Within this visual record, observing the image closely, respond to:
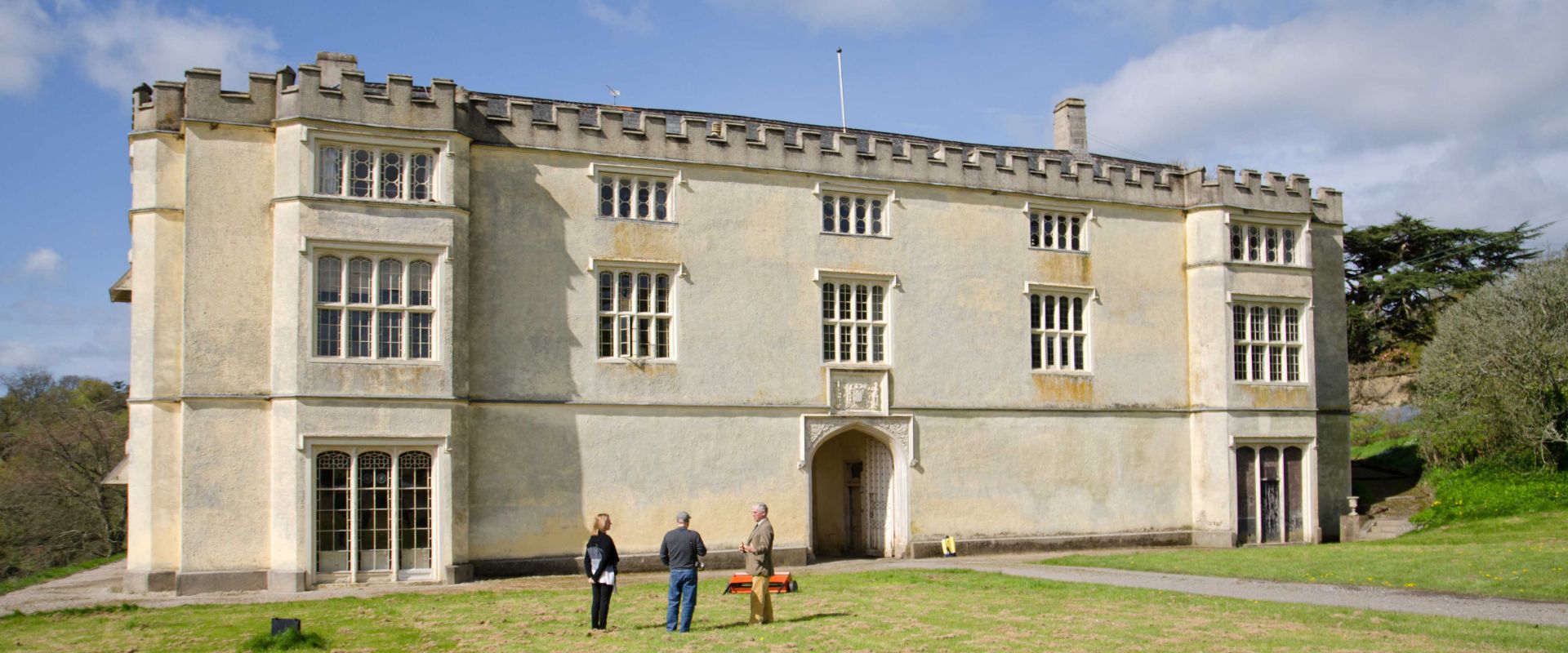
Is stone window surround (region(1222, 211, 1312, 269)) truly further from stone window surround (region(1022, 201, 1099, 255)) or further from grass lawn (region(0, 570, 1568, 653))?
grass lawn (region(0, 570, 1568, 653))

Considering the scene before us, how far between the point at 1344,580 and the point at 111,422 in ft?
150

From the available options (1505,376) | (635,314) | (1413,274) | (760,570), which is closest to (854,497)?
(635,314)

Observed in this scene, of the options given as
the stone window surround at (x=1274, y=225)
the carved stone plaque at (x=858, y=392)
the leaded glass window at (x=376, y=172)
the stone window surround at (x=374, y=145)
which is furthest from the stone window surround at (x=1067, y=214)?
the leaded glass window at (x=376, y=172)

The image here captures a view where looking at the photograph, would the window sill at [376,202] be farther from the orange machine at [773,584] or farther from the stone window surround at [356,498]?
the orange machine at [773,584]

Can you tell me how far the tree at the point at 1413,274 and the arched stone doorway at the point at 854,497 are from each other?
23154mm

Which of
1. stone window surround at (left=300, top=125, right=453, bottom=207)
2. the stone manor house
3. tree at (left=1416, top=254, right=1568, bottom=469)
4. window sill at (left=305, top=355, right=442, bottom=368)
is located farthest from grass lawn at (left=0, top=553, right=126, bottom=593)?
tree at (left=1416, top=254, right=1568, bottom=469)

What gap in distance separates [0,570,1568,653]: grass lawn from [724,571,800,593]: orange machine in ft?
1.13

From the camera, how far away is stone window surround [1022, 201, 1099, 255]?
29.5 meters

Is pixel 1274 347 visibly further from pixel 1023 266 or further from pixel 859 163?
pixel 859 163

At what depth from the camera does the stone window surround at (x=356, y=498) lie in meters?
21.8

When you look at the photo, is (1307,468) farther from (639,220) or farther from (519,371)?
(519,371)

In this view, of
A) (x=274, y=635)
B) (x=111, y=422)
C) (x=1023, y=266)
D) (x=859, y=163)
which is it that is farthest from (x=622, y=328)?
(x=111, y=422)

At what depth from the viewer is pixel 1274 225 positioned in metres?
31.3

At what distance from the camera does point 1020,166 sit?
96.3 ft
